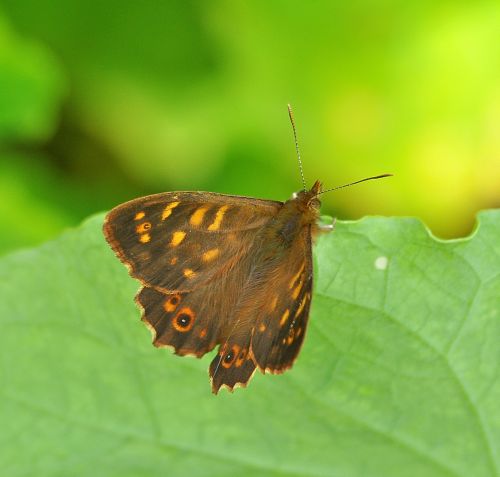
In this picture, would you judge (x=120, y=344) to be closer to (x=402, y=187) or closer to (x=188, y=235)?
(x=188, y=235)

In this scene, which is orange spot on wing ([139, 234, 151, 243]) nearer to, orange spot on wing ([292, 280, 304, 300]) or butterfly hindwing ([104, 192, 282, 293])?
butterfly hindwing ([104, 192, 282, 293])

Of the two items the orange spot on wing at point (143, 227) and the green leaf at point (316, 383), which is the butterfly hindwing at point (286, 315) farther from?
the orange spot on wing at point (143, 227)

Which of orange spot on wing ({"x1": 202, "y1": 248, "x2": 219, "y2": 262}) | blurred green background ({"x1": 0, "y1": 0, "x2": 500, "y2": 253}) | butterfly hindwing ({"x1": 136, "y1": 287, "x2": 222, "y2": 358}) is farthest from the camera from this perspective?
A: blurred green background ({"x1": 0, "y1": 0, "x2": 500, "y2": 253})

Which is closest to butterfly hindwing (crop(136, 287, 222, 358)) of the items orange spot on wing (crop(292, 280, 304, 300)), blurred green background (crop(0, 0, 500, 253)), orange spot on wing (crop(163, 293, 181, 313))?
orange spot on wing (crop(163, 293, 181, 313))

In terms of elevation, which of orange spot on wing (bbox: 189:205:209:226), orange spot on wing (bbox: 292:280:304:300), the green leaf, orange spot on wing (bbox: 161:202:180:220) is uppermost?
orange spot on wing (bbox: 161:202:180:220)

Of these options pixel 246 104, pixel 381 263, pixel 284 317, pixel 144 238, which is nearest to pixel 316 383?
pixel 284 317

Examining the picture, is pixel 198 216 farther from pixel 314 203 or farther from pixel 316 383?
pixel 316 383

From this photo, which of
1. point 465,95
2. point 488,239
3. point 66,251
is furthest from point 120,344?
point 465,95

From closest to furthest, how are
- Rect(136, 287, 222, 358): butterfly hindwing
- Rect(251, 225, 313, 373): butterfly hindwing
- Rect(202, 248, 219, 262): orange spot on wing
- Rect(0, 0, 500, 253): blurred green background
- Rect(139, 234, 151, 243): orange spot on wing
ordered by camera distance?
Rect(251, 225, 313, 373): butterfly hindwing, Rect(136, 287, 222, 358): butterfly hindwing, Rect(139, 234, 151, 243): orange spot on wing, Rect(202, 248, 219, 262): orange spot on wing, Rect(0, 0, 500, 253): blurred green background
